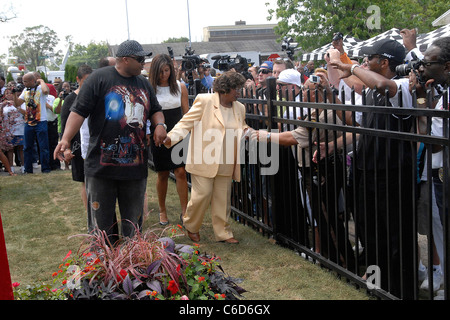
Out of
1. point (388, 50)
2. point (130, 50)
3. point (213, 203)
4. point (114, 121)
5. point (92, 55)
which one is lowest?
point (213, 203)

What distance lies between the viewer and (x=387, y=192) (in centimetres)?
397

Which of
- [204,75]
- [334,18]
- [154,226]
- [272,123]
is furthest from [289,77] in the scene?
[334,18]

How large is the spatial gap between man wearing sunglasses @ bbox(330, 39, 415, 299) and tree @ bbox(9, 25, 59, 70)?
104 m

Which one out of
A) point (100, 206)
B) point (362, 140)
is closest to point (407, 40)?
point (362, 140)

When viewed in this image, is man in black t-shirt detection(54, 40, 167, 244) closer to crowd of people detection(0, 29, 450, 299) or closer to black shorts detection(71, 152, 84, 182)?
crowd of people detection(0, 29, 450, 299)

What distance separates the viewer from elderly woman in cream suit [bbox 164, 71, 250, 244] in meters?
5.80

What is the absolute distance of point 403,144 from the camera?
3.86m

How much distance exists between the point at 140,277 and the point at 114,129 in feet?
7.20

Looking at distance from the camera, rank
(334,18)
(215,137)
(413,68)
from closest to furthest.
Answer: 1. (413,68)
2. (215,137)
3. (334,18)

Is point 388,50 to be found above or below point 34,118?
above

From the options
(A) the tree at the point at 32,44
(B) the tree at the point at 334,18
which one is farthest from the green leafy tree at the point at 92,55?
(B) the tree at the point at 334,18

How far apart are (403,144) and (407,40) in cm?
320

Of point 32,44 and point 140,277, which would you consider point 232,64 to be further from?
point 32,44
